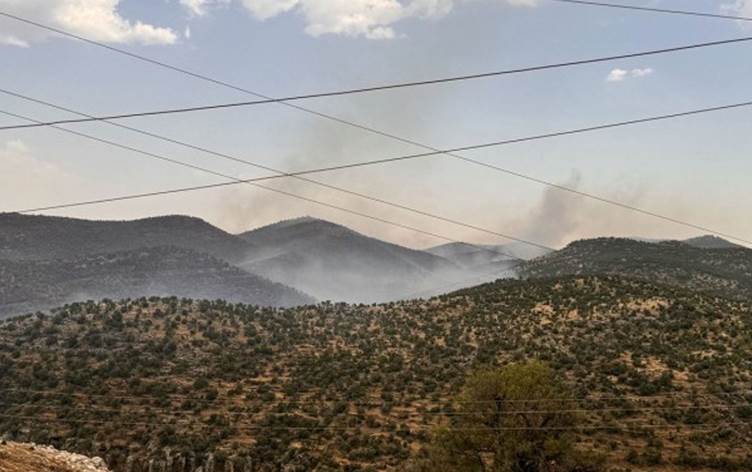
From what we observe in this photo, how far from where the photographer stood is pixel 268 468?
4322 centimetres

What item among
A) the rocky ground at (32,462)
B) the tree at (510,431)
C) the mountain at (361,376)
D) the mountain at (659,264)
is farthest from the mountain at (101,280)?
the rocky ground at (32,462)

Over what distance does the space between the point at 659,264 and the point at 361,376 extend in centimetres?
7914

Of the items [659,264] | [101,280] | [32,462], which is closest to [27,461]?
[32,462]

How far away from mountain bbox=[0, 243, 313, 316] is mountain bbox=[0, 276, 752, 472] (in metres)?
82.9

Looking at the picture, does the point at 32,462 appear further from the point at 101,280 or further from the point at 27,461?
the point at 101,280

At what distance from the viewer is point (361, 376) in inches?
2297

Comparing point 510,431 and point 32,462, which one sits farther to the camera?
point 510,431

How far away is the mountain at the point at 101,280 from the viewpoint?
15225 centimetres

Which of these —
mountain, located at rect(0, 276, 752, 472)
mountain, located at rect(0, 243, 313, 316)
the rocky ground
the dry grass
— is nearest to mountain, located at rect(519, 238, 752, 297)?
mountain, located at rect(0, 276, 752, 472)

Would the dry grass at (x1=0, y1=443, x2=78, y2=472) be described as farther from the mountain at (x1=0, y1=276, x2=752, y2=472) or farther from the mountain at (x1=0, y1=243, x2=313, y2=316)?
the mountain at (x1=0, y1=243, x2=313, y2=316)

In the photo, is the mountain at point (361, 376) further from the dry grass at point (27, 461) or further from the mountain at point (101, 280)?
the mountain at point (101, 280)

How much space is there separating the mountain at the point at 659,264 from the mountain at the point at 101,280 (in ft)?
327

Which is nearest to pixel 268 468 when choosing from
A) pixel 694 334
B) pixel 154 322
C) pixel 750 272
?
pixel 154 322

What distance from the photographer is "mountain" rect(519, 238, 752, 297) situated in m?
104
